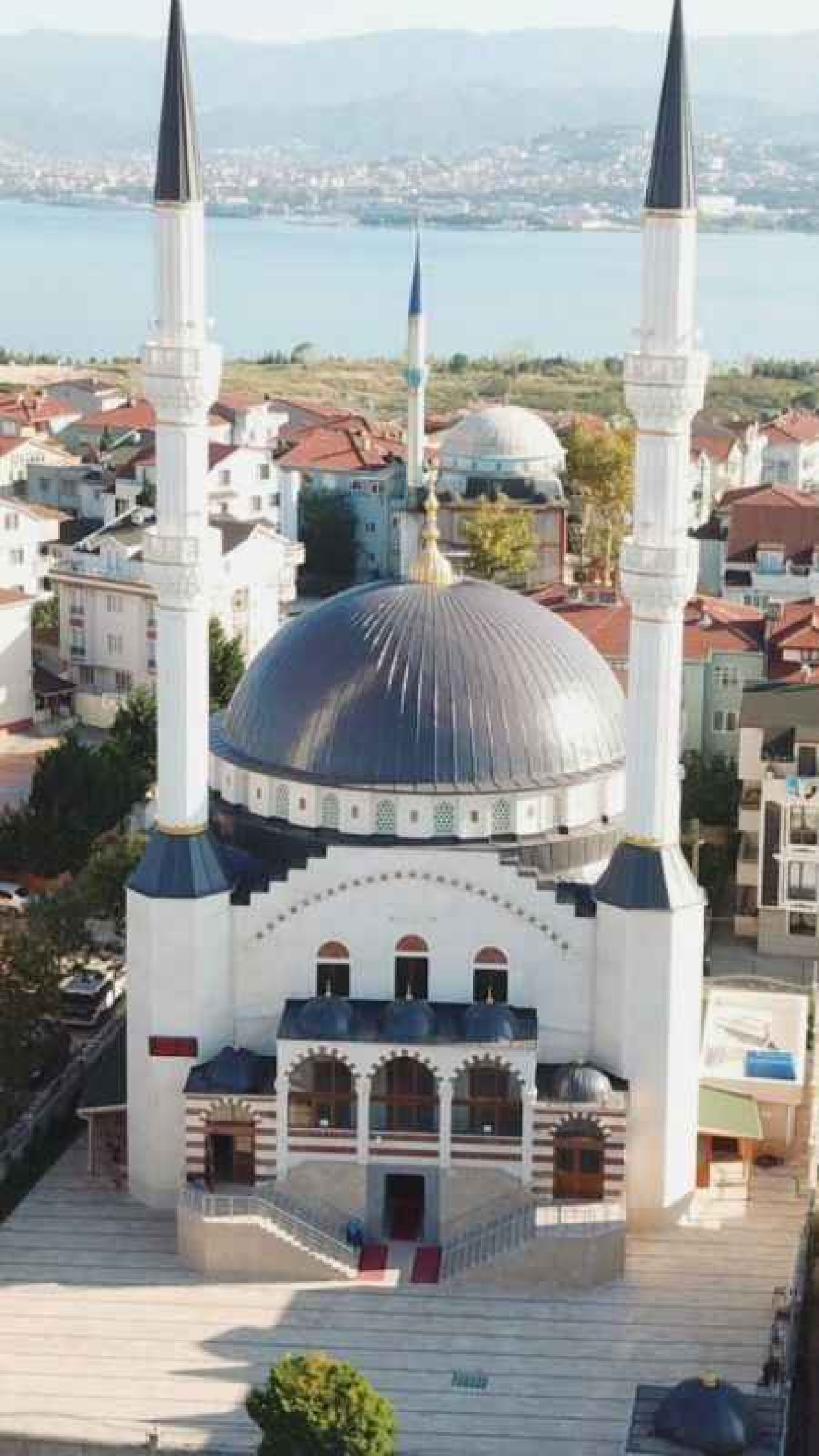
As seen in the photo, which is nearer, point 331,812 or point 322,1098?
point 322,1098

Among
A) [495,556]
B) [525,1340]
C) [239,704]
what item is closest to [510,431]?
[495,556]

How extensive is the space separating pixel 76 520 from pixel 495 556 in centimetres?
1249

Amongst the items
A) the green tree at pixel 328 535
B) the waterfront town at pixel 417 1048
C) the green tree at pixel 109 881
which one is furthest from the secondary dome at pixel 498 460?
the waterfront town at pixel 417 1048

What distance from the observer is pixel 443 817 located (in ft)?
90.5

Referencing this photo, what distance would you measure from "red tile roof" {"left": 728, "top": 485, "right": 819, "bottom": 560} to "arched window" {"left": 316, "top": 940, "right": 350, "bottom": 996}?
98.5 feet

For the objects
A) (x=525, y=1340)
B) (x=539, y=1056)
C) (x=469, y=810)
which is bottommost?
(x=525, y=1340)

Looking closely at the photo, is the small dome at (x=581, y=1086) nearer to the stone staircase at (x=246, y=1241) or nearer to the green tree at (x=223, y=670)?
the stone staircase at (x=246, y=1241)

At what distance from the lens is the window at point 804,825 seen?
3709 cm

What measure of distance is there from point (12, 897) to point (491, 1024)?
1501cm

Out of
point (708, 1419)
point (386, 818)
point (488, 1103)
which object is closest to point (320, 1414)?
point (708, 1419)

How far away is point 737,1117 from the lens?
28.8 meters

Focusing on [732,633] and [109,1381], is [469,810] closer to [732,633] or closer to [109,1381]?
[109,1381]

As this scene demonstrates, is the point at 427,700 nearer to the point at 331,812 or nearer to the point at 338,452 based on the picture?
the point at 331,812

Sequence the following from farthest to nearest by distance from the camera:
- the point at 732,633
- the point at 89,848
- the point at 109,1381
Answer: the point at 732,633, the point at 89,848, the point at 109,1381
